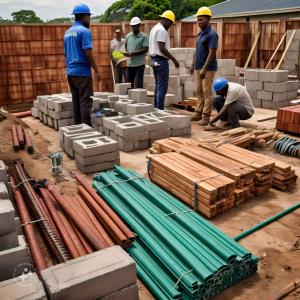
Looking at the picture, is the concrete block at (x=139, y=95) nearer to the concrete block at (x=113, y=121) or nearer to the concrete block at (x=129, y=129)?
the concrete block at (x=113, y=121)

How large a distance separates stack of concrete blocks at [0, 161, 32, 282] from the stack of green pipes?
103cm

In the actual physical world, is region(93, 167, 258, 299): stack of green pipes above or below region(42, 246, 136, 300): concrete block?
below

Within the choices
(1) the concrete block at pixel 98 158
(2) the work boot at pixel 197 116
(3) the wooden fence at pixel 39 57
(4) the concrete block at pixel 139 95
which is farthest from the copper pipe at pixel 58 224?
(3) the wooden fence at pixel 39 57

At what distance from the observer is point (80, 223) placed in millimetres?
3488

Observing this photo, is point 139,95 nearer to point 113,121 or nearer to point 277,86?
point 113,121

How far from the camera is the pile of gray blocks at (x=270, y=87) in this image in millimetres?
9828

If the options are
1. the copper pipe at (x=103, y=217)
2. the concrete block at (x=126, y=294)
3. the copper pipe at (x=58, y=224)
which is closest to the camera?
the concrete block at (x=126, y=294)

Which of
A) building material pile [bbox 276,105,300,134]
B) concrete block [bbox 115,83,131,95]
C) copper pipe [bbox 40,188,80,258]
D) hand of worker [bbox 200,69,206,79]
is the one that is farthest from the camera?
concrete block [bbox 115,83,131,95]

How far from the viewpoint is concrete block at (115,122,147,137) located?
6.37 metres

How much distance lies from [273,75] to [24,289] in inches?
363

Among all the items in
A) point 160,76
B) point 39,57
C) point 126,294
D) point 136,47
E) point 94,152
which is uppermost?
point 136,47

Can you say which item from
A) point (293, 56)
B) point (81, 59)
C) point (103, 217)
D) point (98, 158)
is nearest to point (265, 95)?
point (293, 56)

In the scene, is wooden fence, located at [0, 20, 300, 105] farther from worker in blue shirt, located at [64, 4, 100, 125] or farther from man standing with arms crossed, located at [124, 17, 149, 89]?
worker in blue shirt, located at [64, 4, 100, 125]

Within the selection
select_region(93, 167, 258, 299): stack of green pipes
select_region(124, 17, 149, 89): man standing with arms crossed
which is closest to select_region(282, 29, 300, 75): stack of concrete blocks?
select_region(124, 17, 149, 89): man standing with arms crossed
